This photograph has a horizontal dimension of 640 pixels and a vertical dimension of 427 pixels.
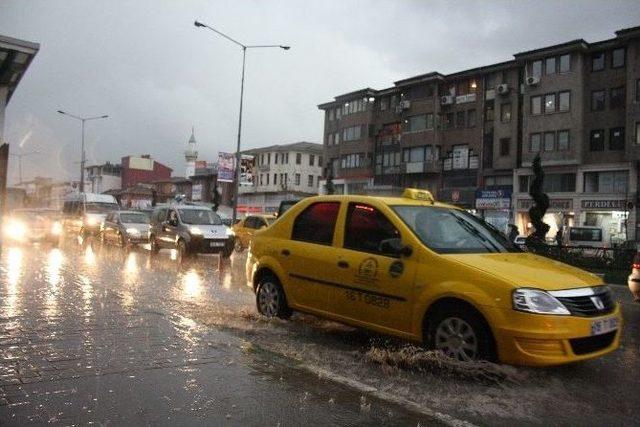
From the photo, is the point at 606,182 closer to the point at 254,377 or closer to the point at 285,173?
the point at 254,377

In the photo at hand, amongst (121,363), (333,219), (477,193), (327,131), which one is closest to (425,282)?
(333,219)

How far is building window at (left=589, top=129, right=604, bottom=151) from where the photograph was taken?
40.1 m

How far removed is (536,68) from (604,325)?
43.0 m

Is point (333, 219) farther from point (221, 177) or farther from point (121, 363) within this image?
point (221, 177)

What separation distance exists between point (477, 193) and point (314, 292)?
42.5m

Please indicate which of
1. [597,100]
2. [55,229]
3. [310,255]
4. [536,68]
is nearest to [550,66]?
[536,68]

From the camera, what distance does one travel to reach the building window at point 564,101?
4162 centimetres

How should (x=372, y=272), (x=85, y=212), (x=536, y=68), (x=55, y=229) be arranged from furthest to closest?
(x=536, y=68), (x=85, y=212), (x=55, y=229), (x=372, y=272)

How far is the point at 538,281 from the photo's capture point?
4969 millimetres

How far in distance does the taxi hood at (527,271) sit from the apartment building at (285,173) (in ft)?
229

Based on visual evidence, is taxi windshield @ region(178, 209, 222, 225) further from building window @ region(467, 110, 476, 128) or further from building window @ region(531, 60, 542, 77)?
building window @ region(467, 110, 476, 128)

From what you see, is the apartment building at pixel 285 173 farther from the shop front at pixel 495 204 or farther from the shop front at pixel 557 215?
the shop front at pixel 557 215

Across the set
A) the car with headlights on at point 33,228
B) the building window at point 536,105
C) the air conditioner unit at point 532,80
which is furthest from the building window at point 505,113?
the car with headlights on at point 33,228

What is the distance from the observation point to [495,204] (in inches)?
1790
